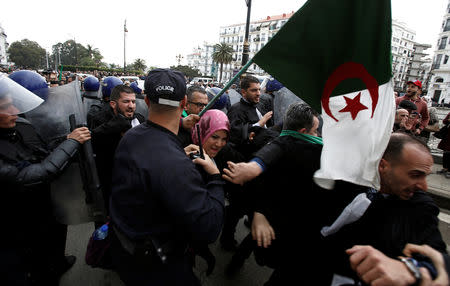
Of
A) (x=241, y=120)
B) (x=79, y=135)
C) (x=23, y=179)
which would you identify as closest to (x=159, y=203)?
(x=23, y=179)

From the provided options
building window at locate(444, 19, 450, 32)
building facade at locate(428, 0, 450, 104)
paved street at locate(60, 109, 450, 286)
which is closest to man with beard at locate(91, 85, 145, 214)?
paved street at locate(60, 109, 450, 286)

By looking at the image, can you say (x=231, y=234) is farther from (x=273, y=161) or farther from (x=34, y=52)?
(x=34, y=52)

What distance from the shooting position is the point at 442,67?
44.6 metres

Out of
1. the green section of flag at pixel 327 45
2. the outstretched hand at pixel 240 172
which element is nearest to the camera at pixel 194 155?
the outstretched hand at pixel 240 172

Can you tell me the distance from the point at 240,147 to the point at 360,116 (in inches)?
67.4

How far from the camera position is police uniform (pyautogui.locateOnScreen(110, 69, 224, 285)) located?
3.88ft

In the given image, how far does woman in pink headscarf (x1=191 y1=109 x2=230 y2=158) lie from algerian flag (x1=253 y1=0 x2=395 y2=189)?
76 cm

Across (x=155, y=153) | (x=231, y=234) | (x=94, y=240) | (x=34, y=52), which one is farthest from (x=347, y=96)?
(x=34, y=52)

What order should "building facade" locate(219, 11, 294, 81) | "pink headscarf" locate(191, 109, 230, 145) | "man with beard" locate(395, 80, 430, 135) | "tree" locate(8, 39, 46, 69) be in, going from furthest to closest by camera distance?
"building facade" locate(219, 11, 294, 81)
"tree" locate(8, 39, 46, 69)
"man with beard" locate(395, 80, 430, 135)
"pink headscarf" locate(191, 109, 230, 145)

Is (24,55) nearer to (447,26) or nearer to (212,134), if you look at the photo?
(212,134)

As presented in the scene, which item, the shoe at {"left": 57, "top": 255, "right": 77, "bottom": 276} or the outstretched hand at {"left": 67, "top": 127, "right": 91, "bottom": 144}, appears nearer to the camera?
the outstretched hand at {"left": 67, "top": 127, "right": 91, "bottom": 144}

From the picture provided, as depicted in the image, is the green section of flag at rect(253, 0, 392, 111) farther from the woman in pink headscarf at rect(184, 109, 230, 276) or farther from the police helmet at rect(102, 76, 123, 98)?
the police helmet at rect(102, 76, 123, 98)

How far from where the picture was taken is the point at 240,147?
308cm

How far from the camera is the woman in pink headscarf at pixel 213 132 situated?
2.21 metres
